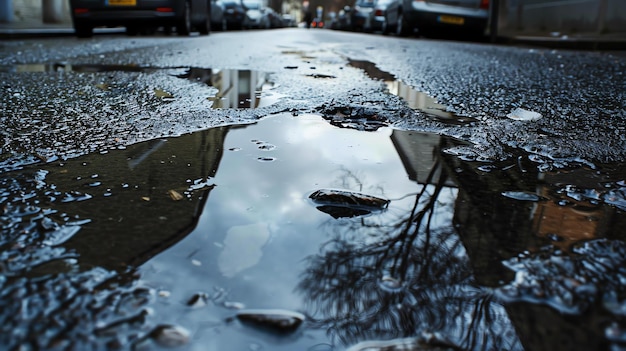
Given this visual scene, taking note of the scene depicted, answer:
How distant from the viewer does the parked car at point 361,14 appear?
18.5m

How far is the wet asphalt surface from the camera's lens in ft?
2.94

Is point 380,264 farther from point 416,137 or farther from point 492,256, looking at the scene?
point 416,137

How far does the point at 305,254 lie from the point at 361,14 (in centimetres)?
1872

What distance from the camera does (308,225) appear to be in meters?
1.31

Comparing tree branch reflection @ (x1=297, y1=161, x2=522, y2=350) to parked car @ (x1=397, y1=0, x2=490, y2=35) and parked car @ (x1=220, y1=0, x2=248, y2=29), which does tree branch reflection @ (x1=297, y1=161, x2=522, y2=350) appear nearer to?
parked car @ (x1=397, y1=0, x2=490, y2=35)

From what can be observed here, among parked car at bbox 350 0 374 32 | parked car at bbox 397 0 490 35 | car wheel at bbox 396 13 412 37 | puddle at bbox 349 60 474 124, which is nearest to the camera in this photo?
puddle at bbox 349 60 474 124

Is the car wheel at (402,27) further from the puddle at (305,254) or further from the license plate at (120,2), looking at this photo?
the puddle at (305,254)

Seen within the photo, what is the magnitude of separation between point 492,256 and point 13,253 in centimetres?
101

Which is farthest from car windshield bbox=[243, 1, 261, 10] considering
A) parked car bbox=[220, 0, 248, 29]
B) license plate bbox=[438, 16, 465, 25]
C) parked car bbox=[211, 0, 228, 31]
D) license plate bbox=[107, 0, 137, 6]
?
license plate bbox=[107, 0, 137, 6]

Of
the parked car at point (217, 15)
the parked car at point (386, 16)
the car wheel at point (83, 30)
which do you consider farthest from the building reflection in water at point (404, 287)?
the parked car at point (217, 15)

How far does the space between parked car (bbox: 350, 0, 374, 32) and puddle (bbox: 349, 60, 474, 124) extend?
47.4ft


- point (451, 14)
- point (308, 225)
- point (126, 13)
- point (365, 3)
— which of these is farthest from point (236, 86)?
point (365, 3)

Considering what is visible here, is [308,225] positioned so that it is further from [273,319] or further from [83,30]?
[83,30]

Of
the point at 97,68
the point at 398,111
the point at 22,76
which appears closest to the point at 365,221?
the point at 398,111
